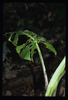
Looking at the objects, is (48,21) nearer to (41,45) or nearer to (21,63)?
(41,45)

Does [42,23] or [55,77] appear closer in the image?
[55,77]

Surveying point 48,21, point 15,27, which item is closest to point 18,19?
point 15,27

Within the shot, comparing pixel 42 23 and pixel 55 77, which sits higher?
pixel 42 23

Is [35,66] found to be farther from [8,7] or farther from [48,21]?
[8,7]

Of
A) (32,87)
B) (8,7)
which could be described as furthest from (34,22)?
(32,87)

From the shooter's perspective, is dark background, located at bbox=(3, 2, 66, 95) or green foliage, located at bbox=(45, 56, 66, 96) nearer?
green foliage, located at bbox=(45, 56, 66, 96)

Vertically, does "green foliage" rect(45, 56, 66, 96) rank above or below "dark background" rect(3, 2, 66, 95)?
below

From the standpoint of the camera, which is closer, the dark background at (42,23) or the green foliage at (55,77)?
the green foliage at (55,77)

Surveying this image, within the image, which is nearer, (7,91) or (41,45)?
(7,91)

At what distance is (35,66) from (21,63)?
14cm

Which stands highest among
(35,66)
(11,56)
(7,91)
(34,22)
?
(34,22)

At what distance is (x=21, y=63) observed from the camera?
104cm

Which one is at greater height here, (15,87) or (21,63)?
(21,63)

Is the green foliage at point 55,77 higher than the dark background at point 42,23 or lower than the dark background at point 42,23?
lower
